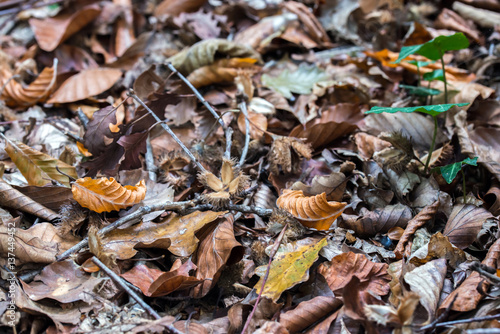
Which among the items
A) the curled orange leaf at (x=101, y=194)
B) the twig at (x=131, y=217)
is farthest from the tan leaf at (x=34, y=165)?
the twig at (x=131, y=217)

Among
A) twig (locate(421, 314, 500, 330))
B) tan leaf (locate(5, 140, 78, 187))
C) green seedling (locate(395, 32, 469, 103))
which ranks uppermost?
green seedling (locate(395, 32, 469, 103))

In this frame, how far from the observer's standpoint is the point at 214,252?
63.4 inches

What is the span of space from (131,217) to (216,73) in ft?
4.61

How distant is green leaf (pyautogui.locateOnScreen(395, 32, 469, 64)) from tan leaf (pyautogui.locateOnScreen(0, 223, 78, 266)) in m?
2.01

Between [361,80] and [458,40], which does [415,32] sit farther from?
[458,40]

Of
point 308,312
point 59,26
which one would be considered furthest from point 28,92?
point 308,312

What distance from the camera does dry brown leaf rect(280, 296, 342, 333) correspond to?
142 centimetres

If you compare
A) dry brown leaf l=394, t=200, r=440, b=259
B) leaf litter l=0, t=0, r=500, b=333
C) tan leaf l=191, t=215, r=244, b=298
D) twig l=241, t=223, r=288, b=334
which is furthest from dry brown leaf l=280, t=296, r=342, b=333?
dry brown leaf l=394, t=200, r=440, b=259

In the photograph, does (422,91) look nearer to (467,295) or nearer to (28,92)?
(467,295)

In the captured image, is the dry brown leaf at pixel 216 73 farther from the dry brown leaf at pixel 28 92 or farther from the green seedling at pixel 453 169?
the green seedling at pixel 453 169

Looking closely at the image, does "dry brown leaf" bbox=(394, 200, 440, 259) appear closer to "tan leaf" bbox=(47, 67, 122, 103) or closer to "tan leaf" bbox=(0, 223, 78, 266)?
"tan leaf" bbox=(0, 223, 78, 266)

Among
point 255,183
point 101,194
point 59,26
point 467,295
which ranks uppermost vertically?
point 59,26

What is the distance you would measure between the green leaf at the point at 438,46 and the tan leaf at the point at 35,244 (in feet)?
6.60

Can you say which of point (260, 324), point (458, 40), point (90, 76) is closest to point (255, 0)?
point (90, 76)
